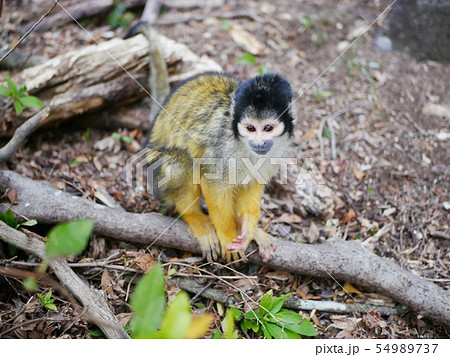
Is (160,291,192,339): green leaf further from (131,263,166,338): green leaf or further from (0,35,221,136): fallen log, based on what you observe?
(0,35,221,136): fallen log

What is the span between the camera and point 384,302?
312cm

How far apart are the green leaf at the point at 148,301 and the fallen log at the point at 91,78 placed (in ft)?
9.87

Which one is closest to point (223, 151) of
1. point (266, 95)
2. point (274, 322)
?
point (266, 95)

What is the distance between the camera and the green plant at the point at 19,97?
3334 millimetres

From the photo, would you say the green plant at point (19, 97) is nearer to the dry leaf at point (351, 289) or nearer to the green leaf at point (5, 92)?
the green leaf at point (5, 92)

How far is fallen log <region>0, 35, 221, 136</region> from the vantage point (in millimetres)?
3855

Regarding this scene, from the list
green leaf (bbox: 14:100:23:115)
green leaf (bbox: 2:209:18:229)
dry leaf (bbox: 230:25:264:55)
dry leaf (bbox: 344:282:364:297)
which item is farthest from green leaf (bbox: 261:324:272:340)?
dry leaf (bbox: 230:25:264:55)

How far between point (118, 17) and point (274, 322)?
4.39 m

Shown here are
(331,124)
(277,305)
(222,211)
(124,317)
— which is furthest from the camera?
(331,124)

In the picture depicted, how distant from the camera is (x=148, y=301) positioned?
127 centimetres

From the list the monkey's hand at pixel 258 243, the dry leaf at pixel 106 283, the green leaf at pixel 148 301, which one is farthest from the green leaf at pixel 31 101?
the green leaf at pixel 148 301

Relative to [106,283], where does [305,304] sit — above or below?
below

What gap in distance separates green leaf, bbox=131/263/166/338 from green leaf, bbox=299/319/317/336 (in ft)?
5.71

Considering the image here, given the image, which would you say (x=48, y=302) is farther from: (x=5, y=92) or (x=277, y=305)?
(x=5, y=92)
